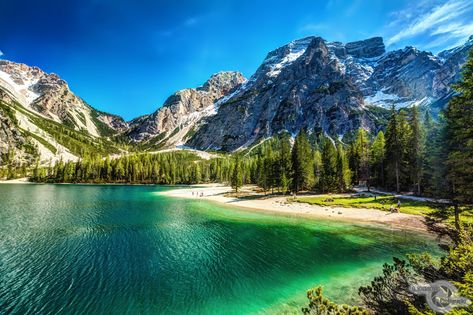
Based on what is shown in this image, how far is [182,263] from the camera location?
2758 cm

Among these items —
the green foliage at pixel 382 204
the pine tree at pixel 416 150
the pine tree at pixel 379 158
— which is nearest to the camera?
the green foliage at pixel 382 204

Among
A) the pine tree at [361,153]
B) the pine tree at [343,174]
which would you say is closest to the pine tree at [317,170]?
the pine tree at [343,174]

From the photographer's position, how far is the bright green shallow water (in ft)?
61.4

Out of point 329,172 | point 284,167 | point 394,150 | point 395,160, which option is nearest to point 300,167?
point 284,167

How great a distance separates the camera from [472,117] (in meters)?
20.7

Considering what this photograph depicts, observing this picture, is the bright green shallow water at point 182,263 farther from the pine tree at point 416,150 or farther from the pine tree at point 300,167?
the pine tree at point 300,167

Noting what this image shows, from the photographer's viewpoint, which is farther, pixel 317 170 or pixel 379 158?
pixel 317 170

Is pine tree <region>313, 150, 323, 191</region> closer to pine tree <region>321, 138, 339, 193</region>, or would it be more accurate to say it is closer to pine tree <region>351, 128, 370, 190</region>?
pine tree <region>321, 138, 339, 193</region>

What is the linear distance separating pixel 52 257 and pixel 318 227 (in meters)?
40.3

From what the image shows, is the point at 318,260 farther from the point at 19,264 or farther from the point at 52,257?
the point at 19,264

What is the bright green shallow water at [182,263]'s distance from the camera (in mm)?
Answer: 18719

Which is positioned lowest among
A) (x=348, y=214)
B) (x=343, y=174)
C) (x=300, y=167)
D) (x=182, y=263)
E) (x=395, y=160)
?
(x=182, y=263)

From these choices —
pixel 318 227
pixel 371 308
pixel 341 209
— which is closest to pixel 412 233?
pixel 318 227

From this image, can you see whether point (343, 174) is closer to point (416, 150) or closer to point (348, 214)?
point (416, 150)
